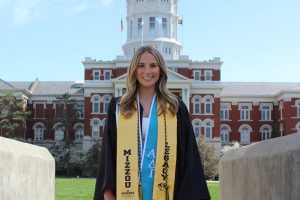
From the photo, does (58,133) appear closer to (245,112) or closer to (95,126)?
(95,126)

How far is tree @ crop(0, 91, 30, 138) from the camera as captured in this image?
2356 inches

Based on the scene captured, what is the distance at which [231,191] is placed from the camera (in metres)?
6.36

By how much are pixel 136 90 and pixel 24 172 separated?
1.58m

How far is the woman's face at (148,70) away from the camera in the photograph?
165 inches

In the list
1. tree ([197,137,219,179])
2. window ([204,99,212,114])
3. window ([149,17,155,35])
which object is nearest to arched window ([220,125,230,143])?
window ([204,99,212,114])

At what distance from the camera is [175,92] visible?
196ft

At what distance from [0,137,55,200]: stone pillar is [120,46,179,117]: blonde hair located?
43.8 inches

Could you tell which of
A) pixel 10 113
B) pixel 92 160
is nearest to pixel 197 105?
pixel 92 160

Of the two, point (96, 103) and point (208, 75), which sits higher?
point (208, 75)

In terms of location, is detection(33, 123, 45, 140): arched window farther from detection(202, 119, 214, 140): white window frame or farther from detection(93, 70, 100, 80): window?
detection(202, 119, 214, 140): white window frame

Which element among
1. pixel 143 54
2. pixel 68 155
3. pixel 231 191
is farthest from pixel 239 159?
pixel 68 155

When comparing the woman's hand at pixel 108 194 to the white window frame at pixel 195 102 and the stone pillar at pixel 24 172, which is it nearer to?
the stone pillar at pixel 24 172

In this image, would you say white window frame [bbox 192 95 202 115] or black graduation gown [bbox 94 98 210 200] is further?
white window frame [bbox 192 95 202 115]

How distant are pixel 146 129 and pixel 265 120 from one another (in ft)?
211
